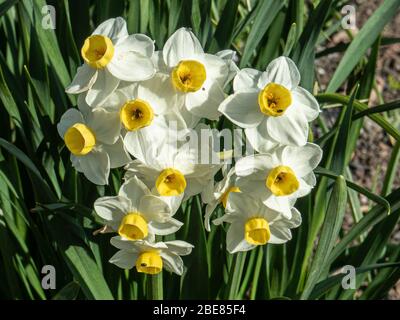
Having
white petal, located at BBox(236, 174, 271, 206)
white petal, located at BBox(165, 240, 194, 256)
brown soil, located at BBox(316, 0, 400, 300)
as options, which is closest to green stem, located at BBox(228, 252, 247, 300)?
white petal, located at BBox(165, 240, 194, 256)

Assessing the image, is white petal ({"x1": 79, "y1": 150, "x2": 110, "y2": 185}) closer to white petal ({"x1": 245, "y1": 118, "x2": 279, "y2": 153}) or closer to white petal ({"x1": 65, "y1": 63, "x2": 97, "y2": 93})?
white petal ({"x1": 65, "y1": 63, "x2": 97, "y2": 93})

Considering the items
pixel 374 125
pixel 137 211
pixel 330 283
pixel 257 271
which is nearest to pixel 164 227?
pixel 137 211

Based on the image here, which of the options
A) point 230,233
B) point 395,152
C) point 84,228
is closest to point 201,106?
point 230,233

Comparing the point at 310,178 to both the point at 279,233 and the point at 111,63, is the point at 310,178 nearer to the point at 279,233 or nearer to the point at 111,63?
the point at 279,233

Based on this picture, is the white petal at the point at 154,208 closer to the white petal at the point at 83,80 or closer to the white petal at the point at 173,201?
the white petal at the point at 173,201

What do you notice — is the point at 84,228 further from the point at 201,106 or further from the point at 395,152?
the point at 395,152
